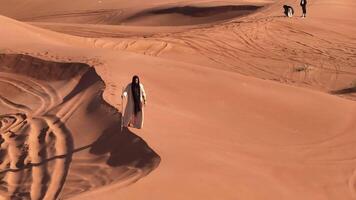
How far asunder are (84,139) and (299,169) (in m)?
3.03

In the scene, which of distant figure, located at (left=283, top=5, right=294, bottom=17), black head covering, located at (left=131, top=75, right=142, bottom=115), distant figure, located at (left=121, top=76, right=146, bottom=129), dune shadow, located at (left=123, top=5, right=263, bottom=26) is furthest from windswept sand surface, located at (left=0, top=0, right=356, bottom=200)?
dune shadow, located at (left=123, top=5, right=263, bottom=26)

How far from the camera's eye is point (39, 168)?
7.70m

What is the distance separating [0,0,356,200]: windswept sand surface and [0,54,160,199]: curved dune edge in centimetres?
3

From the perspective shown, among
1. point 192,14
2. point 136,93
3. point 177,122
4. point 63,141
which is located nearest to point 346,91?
point 177,122

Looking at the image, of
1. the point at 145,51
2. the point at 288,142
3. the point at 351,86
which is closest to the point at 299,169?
the point at 288,142

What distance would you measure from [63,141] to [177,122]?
1832 millimetres

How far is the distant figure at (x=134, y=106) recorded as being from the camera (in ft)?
28.2

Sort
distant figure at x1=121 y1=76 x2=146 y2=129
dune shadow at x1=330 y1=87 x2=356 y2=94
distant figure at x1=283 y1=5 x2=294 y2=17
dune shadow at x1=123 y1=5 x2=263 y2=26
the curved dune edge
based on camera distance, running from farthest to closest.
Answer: dune shadow at x1=123 y1=5 x2=263 y2=26 < distant figure at x1=283 y1=5 x2=294 y2=17 < dune shadow at x1=330 y1=87 x2=356 y2=94 < distant figure at x1=121 y1=76 x2=146 y2=129 < the curved dune edge

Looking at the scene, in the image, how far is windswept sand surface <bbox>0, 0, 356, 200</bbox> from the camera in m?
7.19

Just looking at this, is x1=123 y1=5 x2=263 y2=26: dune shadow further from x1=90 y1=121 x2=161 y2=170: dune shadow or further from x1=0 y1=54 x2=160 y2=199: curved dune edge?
x1=90 y1=121 x2=161 y2=170: dune shadow

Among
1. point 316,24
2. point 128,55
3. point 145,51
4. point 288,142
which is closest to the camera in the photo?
point 288,142

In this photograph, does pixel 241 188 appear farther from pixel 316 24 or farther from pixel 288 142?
pixel 316 24

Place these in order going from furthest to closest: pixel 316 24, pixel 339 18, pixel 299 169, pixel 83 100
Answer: pixel 339 18 → pixel 316 24 → pixel 83 100 → pixel 299 169

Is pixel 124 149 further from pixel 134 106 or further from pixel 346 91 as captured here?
pixel 346 91
